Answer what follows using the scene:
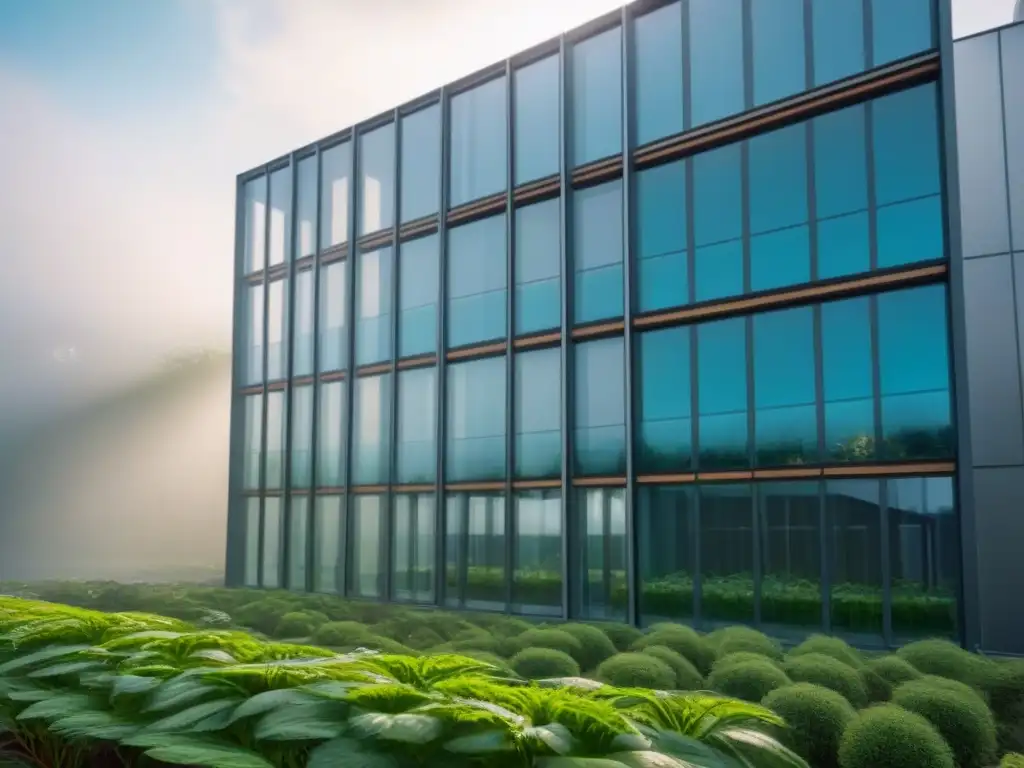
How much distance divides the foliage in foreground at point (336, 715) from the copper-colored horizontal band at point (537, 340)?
17.1 m

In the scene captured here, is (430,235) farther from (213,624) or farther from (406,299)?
(213,624)

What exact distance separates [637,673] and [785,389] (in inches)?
404

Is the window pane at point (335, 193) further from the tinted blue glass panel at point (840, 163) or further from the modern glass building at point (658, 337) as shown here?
the tinted blue glass panel at point (840, 163)

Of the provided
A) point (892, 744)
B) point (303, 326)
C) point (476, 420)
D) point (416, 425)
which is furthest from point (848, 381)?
point (303, 326)

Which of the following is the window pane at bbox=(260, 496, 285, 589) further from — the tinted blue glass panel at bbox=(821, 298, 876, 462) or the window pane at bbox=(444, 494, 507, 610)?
the tinted blue glass panel at bbox=(821, 298, 876, 462)

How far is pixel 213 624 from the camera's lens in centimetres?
1247

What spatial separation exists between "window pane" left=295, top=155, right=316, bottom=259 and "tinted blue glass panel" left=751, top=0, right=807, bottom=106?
14940 millimetres

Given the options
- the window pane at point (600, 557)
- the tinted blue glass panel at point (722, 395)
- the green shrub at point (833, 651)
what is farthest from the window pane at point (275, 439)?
the green shrub at point (833, 651)

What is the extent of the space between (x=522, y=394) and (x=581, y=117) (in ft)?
22.0

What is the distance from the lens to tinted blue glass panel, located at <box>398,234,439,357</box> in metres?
24.9

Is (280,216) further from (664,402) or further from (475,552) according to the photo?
(664,402)

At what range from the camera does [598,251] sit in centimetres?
2123

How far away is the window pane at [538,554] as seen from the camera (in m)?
21.2

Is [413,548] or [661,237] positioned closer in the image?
[661,237]
